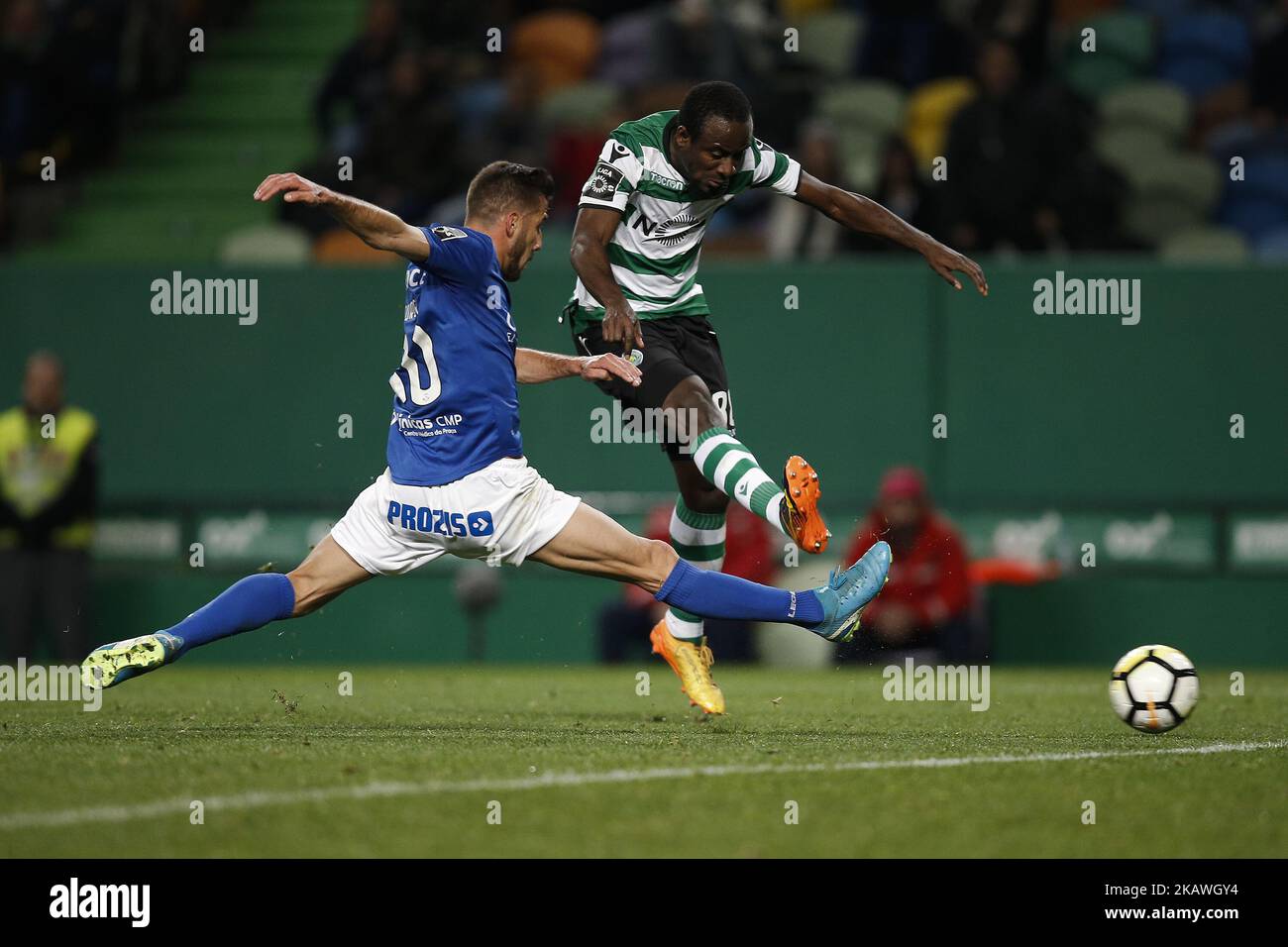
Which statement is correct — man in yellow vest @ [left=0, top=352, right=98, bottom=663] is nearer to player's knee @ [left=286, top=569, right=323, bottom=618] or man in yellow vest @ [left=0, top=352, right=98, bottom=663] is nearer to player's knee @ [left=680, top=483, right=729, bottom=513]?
player's knee @ [left=680, top=483, right=729, bottom=513]

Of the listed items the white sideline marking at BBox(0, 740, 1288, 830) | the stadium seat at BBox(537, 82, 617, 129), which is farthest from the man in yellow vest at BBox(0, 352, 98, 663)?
the white sideline marking at BBox(0, 740, 1288, 830)

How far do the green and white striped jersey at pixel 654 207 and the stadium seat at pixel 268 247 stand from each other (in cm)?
684

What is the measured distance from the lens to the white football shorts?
680 cm

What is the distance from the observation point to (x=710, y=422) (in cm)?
764

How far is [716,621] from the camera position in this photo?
13.4 meters

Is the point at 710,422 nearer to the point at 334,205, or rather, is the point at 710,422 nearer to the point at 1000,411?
the point at 334,205

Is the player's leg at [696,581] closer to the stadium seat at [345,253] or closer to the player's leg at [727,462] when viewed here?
the player's leg at [727,462]

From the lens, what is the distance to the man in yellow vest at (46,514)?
43.8 ft

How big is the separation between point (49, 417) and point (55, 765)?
771 cm

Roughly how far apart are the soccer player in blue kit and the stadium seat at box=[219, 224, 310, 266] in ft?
25.6

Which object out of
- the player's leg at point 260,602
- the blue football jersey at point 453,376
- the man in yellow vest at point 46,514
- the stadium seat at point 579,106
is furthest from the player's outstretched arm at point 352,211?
the stadium seat at point 579,106

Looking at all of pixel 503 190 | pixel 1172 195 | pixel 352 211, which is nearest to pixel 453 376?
pixel 503 190

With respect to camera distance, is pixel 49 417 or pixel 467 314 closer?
pixel 467 314

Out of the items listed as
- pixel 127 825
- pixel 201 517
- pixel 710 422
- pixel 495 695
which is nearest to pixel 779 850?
pixel 127 825
